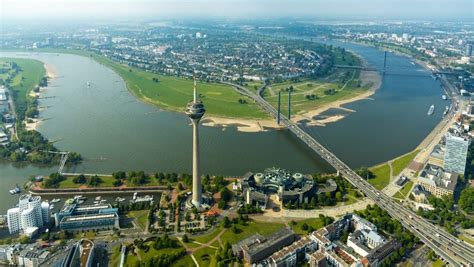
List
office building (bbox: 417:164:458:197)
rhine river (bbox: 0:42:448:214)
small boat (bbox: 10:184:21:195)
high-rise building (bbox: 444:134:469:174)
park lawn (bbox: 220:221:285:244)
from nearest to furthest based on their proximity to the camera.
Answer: park lawn (bbox: 220:221:285:244), office building (bbox: 417:164:458:197), small boat (bbox: 10:184:21:195), high-rise building (bbox: 444:134:469:174), rhine river (bbox: 0:42:448:214)

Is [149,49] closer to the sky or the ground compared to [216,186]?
closer to the sky

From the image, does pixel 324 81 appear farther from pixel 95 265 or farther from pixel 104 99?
pixel 95 265

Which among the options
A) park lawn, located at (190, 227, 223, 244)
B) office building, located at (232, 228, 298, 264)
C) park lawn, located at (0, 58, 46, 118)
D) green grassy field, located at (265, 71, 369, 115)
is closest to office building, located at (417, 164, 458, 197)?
office building, located at (232, 228, 298, 264)

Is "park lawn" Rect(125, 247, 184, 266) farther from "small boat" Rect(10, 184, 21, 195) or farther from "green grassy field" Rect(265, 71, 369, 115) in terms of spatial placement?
"green grassy field" Rect(265, 71, 369, 115)

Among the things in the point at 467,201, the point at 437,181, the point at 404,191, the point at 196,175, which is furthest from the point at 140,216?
the point at 467,201

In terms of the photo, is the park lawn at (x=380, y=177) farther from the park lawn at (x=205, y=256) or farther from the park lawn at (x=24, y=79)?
the park lawn at (x=24, y=79)

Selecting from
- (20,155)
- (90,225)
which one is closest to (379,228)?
(90,225)
